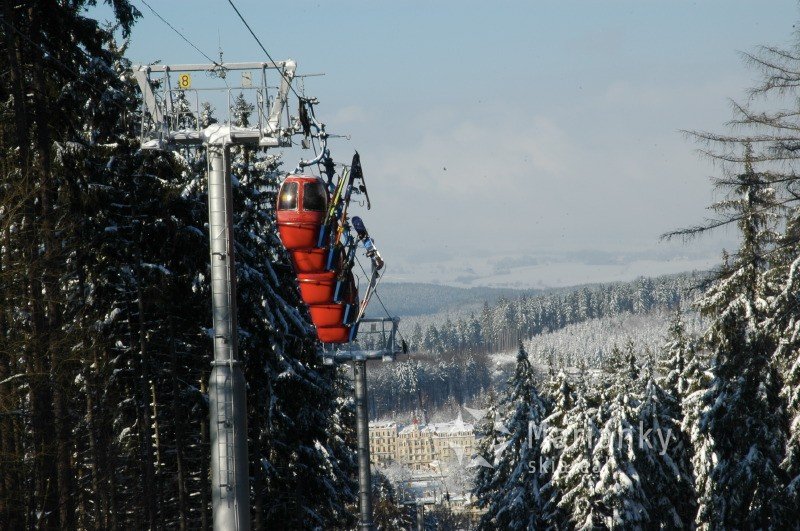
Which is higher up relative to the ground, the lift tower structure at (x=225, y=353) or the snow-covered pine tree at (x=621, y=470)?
the lift tower structure at (x=225, y=353)

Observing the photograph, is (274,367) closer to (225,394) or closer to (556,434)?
(556,434)

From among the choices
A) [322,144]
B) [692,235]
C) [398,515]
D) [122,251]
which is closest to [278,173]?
[122,251]

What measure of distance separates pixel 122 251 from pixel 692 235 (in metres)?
13.7

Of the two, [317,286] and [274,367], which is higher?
[317,286]

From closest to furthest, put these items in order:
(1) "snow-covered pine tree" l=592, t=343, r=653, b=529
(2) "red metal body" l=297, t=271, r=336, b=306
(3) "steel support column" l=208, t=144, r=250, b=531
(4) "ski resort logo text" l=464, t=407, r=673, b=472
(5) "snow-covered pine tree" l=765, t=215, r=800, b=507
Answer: (3) "steel support column" l=208, t=144, r=250, b=531
(5) "snow-covered pine tree" l=765, t=215, r=800, b=507
(2) "red metal body" l=297, t=271, r=336, b=306
(1) "snow-covered pine tree" l=592, t=343, r=653, b=529
(4) "ski resort logo text" l=464, t=407, r=673, b=472

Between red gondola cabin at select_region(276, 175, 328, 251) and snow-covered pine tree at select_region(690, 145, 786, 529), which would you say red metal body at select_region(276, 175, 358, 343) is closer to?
red gondola cabin at select_region(276, 175, 328, 251)

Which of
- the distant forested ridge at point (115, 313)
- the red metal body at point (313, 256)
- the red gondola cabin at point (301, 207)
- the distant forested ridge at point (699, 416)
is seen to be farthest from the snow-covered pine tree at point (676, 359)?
the red gondola cabin at point (301, 207)

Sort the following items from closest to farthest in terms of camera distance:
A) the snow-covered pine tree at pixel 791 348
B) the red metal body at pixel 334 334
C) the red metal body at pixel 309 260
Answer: the snow-covered pine tree at pixel 791 348 → the red metal body at pixel 309 260 → the red metal body at pixel 334 334

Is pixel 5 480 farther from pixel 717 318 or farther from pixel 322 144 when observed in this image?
pixel 717 318

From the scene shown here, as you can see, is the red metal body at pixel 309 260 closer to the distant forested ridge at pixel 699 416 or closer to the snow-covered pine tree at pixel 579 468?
the distant forested ridge at pixel 699 416

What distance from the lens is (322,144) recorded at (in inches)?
855

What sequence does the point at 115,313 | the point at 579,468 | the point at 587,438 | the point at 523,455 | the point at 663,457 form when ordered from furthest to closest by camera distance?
the point at 523,455 → the point at 663,457 → the point at 587,438 → the point at 579,468 → the point at 115,313

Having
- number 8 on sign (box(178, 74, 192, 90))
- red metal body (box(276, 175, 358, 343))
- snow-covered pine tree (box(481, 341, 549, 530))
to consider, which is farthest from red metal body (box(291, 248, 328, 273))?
snow-covered pine tree (box(481, 341, 549, 530))

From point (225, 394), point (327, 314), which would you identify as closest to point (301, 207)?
point (327, 314)
